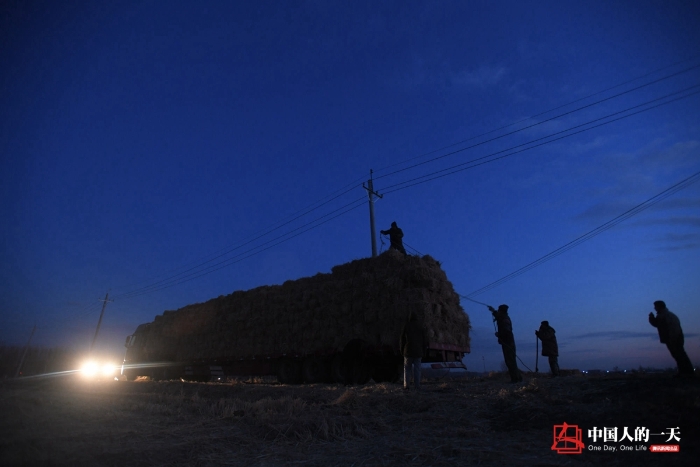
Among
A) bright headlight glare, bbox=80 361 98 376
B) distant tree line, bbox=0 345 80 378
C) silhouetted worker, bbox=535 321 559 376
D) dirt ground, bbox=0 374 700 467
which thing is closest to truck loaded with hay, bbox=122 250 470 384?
silhouetted worker, bbox=535 321 559 376

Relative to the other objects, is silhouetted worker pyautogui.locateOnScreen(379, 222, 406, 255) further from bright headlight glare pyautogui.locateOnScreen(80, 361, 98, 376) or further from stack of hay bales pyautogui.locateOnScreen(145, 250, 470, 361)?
bright headlight glare pyautogui.locateOnScreen(80, 361, 98, 376)

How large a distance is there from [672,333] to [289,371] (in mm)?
12405

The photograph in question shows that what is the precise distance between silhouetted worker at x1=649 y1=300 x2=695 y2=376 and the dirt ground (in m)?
1.62

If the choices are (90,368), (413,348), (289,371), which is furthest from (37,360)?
(413,348)

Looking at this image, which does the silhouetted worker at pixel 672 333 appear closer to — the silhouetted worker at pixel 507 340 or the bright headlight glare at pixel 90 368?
the silhouetted worker at pixel 507 340

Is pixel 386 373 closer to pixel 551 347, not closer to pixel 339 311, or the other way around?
pixel 339 311

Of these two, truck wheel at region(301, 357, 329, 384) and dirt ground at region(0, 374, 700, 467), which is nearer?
dirt ground at region(0, 374, 700, 467)

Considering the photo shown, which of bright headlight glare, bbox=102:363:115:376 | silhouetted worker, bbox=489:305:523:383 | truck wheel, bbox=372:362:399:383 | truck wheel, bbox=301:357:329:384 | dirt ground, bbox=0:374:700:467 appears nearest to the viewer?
dirt ground, bbox=0:374:700:467

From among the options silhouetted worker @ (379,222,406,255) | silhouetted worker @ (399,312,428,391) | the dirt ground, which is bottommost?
the dirt ground

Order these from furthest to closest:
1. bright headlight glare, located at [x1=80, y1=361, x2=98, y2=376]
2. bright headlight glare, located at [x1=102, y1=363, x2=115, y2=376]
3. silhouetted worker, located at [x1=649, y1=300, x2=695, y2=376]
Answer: bright headlight glare, located at [x1=102, y1=363, x2=115, y2=376], bright headlight glare, located at [x1=80, y1=361, x2=98, y2=376], silhouetted worker, located at [x1=649, y1=300, x2=695, y2=376]

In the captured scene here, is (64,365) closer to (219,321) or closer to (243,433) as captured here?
(219,321)

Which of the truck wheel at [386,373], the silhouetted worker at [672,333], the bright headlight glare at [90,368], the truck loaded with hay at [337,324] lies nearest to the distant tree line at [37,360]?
the bright headlight glare at [90,368]

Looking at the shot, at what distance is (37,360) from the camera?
236 feet

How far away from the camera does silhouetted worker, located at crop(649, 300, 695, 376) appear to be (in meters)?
7.29
